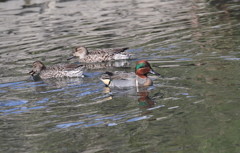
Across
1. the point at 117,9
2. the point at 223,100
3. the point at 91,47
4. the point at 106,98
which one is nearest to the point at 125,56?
the point at 91,47

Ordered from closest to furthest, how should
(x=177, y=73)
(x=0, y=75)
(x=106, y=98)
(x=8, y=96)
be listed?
(x=106, y=98)
(x=8, y=96)
(x=177, y=73)
(x=0, y=75)

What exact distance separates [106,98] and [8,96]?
2.33m

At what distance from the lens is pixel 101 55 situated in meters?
16.4

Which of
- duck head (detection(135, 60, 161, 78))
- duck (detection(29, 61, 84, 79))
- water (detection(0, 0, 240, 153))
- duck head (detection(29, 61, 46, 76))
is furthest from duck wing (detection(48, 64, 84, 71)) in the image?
duck head (detection(135, 60, 161, 78))

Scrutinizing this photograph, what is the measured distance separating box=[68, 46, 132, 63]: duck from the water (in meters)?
0.49

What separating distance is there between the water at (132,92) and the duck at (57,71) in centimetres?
24

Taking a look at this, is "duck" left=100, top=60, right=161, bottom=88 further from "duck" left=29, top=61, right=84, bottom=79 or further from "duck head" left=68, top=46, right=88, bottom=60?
"duck head" left=68, top=46, right=88, bottom=60

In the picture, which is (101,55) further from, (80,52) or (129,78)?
(129,78)

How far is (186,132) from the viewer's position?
8484 mm

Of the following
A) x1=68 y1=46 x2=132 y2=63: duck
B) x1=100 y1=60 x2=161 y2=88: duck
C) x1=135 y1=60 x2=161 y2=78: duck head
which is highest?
x1=135 y1=60 x2=161 y2=78: duck head

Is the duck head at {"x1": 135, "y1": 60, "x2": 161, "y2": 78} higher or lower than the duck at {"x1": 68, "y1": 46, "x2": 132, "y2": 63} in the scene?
higher

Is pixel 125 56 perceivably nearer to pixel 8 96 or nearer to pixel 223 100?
pixel 8 96

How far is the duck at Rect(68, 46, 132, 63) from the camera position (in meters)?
15.9

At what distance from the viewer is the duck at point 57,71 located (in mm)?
13992
